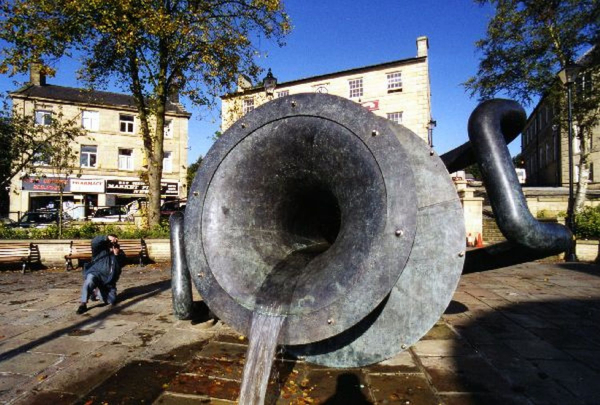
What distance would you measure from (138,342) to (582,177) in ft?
54.5

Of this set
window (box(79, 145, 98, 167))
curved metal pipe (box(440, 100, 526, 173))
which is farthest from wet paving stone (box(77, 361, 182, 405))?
window (box(79, 145, 98, 167))

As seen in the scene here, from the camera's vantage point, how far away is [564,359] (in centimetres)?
365

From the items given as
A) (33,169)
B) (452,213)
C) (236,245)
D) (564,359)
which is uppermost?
(33,169)

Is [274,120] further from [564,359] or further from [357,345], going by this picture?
[564,359]

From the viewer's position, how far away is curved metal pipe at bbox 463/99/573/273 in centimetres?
133

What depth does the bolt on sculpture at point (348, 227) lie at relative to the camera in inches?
49.8

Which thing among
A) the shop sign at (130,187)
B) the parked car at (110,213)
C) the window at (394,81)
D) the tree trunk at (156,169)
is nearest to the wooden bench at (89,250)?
the tree trunk at (156,169)

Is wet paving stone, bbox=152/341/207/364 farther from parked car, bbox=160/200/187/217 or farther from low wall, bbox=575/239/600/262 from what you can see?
parked car, bbox=160/200/187/217

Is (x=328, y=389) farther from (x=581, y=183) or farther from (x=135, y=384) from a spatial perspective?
(x=581, y=183)

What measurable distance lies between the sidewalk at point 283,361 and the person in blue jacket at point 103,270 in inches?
12.8

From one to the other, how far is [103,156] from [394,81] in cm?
2370

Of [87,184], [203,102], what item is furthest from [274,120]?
[87,184]

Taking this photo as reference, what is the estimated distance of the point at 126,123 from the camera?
3072cm

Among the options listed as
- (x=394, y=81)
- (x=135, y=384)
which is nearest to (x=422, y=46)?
(x=394, y=81)
